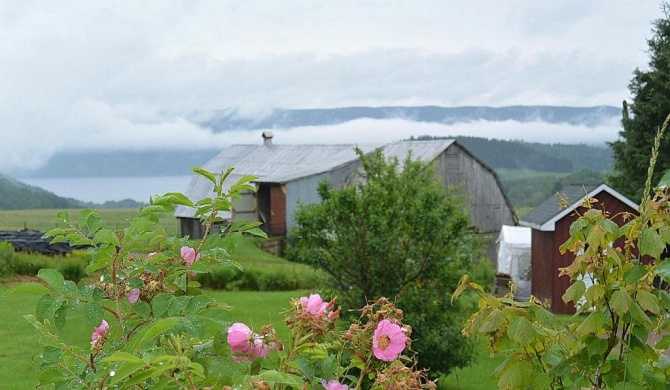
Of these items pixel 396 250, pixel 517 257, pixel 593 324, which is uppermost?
pixel 593 324

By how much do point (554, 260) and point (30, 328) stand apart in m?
11.9

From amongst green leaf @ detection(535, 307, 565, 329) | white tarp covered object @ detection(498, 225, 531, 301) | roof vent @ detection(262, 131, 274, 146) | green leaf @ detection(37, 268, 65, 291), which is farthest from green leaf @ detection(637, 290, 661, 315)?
roof vent @ detection(262, 131, 274, 146)

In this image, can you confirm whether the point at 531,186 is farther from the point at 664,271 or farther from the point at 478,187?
the point at 664,271

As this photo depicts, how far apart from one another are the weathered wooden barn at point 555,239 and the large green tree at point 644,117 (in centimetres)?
383

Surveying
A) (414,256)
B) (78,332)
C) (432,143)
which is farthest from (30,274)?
(432,143)

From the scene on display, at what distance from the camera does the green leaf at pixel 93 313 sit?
182 cm

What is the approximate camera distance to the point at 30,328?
43.1ft

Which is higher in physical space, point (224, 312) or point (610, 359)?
point (224, 312)

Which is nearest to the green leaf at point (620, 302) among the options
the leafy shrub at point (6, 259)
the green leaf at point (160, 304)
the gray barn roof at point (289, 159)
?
the green leaf at point (160, 304)

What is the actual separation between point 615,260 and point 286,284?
17595 millimetres

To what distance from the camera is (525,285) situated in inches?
830

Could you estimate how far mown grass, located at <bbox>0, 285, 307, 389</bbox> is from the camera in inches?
396

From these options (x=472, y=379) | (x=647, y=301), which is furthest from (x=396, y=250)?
(x=647, y=301)

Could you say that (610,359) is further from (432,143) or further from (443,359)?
(432,143)
